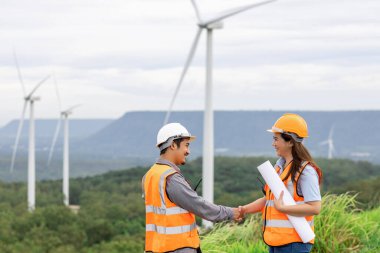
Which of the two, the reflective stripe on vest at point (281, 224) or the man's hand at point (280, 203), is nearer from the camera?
the man's hand at point (280, 203)

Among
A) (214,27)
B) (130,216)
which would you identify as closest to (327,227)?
(214,27)

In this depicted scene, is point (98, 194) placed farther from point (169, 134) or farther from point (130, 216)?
point (169, 134)

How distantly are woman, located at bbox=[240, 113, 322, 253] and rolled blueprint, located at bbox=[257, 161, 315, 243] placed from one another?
59 mm

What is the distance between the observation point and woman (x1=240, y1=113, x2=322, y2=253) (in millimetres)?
7996

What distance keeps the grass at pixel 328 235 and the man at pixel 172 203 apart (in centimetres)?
367

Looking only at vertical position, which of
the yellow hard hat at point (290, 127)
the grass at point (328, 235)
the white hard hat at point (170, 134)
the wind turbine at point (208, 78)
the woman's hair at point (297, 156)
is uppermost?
the wind turbine at point (208, 78)

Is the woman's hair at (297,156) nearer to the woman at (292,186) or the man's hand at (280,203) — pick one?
the woman at (292,186)

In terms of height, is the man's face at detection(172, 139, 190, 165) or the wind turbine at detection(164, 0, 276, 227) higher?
the wind turbine at detection(164, 0, 276, 227)

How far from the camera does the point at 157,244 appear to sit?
7.98 meters

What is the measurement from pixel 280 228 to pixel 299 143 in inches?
34.8

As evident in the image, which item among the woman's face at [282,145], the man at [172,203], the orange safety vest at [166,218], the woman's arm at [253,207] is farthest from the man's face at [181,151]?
the woman's arm at [253,207]

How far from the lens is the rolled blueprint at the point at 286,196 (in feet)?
26.4

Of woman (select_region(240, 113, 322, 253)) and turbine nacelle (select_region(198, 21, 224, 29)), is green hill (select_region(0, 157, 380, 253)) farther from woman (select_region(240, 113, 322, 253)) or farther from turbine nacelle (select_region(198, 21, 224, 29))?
turbine nacelle (select_region(198, 21, 224, 29))

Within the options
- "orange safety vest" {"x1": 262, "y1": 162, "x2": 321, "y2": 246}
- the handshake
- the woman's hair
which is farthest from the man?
the woman's hair
